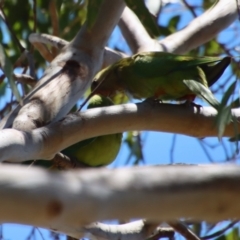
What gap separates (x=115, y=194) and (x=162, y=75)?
197cm

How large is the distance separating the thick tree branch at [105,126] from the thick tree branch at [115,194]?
0.84 m

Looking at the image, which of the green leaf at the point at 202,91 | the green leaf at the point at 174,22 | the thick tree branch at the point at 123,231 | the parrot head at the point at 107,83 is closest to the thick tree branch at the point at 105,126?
the green leaf at the point at 202,91

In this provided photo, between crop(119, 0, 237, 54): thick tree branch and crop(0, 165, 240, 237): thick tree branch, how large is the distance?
8.33 ft

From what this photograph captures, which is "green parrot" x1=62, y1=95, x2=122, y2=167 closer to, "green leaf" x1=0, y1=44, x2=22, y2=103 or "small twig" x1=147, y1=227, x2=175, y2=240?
"small twig" x1=147, y1=227, x2=175, y2=240

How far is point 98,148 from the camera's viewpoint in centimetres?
286

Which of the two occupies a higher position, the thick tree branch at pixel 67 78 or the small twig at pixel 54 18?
the small twig at pixel 54 18

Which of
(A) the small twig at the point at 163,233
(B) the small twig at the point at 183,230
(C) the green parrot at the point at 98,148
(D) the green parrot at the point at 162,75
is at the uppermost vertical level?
(D) the green parrot at the point at 162,75

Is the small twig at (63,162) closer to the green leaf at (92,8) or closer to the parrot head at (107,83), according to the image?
the parrot head at (107,83)

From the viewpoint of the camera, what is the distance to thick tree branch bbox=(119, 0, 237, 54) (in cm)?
332

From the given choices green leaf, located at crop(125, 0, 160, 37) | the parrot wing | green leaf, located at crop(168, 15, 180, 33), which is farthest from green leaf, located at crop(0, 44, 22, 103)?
green leaf, located at crop(168, 15, 180, 33)

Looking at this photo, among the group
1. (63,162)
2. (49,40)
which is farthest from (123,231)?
(49,40)

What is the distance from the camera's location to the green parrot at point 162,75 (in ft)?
8.58

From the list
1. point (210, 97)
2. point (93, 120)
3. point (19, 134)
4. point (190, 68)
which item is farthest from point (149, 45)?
point (19, 134)

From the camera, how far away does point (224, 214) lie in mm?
805
